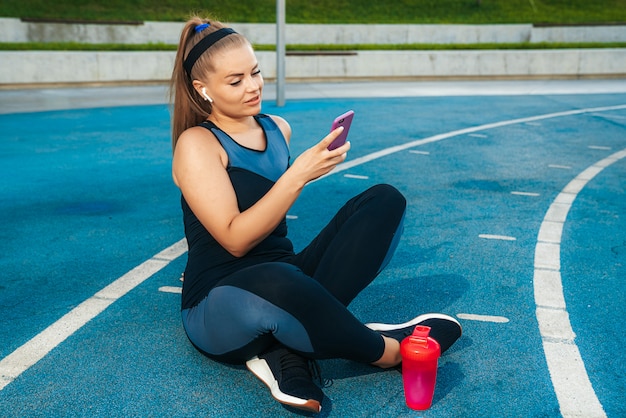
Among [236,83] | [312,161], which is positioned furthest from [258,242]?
[236,83]

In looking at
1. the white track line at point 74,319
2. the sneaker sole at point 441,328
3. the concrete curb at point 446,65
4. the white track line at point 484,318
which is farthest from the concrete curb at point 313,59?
the sneaker sole at point 441,328

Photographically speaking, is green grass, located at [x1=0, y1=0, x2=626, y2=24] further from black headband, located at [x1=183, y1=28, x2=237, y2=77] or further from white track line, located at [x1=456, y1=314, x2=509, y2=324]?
white track line, located at [x1=456, y1=314, x2=509, y2=324]

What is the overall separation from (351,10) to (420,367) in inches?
1209

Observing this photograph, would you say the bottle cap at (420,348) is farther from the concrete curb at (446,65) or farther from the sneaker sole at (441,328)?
the concrete curb at (446,65)

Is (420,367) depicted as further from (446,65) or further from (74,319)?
(446,65)

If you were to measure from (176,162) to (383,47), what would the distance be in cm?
2072

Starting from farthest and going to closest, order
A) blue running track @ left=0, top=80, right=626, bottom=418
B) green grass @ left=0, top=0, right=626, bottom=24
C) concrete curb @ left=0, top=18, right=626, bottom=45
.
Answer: green grass @ left=0, top=0, right=626, bottom=24 < concrete curb @ left=0, top=18, right=626, bottom=45 < blue running track @ left=0, top=80, right=626, bottom=418

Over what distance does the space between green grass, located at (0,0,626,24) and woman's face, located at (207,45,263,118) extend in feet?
78.9

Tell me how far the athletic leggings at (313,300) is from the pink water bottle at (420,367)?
0.19 metres

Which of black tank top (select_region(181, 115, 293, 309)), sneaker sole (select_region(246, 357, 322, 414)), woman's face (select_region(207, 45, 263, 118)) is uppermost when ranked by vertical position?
woman's face (select_region(207, 45, 263, 118))

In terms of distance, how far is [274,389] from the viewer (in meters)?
3.21

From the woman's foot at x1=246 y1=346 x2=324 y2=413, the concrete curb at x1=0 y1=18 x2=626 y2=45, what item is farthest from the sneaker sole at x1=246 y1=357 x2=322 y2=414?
the concrete curb at x1=0 y1=18 x2=626 y2=45

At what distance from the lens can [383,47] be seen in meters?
23.7

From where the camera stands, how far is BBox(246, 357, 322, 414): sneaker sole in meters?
3.08
